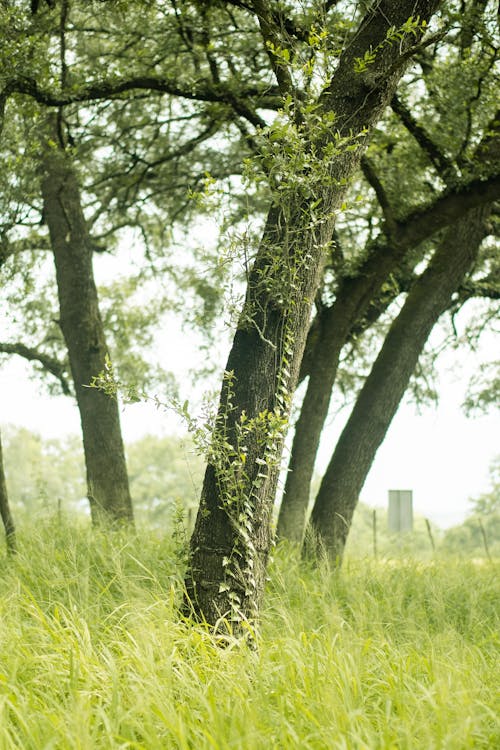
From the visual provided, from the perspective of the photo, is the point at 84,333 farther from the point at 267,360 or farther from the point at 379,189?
the point at 267,360

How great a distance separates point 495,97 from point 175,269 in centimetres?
661

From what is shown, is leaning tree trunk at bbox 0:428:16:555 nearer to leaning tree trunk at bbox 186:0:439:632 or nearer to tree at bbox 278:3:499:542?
tree at bbox 278:3:499:542

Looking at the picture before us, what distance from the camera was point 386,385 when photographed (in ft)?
28.7

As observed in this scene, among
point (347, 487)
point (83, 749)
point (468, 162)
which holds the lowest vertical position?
point (83, 749)

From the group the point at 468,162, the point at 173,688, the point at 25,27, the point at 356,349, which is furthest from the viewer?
the point at 356,349

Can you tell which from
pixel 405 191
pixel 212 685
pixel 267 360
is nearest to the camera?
pixel 212 685

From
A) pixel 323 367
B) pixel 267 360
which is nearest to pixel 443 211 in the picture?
pixel 323 367

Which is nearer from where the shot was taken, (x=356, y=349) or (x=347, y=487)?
(x=347, y=487)

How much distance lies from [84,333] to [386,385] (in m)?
3.68

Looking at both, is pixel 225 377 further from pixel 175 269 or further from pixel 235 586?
pixel 175 269

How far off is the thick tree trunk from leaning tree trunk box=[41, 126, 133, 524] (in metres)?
2.43

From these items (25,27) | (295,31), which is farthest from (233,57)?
(25,27)

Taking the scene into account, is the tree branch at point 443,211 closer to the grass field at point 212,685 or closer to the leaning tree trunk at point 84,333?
the leaning tree trunk at point 84,333

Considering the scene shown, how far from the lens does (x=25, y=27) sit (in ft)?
25.2
